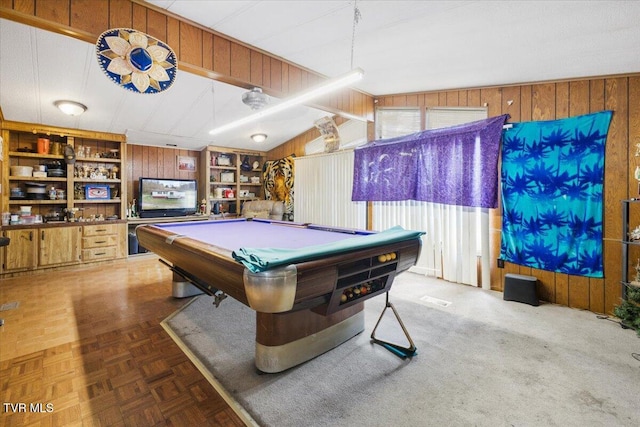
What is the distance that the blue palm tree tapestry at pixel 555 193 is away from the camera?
3.06m

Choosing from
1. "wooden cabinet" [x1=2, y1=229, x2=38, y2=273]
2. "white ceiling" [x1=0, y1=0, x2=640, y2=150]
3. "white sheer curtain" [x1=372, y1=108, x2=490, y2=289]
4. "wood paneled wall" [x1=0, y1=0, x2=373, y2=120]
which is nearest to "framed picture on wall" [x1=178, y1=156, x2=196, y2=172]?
"white ceiling" [x1=0, y1=0, x2=640, y2=150]

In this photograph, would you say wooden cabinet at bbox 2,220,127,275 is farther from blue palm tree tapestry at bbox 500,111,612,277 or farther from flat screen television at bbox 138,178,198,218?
blue palm tree tapestry at bbox 500,111,612,277

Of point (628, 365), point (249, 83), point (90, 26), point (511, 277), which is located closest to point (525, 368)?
point (628, 365)

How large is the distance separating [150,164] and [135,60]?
4.45 metres

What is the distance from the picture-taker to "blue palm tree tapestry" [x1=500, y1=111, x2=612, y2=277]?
306cm

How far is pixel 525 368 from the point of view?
6.93ft

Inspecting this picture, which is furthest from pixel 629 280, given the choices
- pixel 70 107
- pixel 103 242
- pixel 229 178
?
pixel 103 242

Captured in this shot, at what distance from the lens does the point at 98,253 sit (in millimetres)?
5160

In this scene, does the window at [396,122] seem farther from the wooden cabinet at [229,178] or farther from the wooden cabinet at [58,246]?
the wooden cabinet at [58,246]

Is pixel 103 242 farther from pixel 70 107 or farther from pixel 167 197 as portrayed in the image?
pixel 70 107

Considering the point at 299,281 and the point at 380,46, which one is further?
the point at 380,46

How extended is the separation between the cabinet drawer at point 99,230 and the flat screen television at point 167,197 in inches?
23.9

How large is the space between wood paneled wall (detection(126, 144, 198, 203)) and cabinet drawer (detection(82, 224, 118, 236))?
2.82 ft

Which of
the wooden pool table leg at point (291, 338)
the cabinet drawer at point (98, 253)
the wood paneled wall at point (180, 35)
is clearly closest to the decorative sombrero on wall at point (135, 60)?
the wood paneled wall at point (180, 35)
